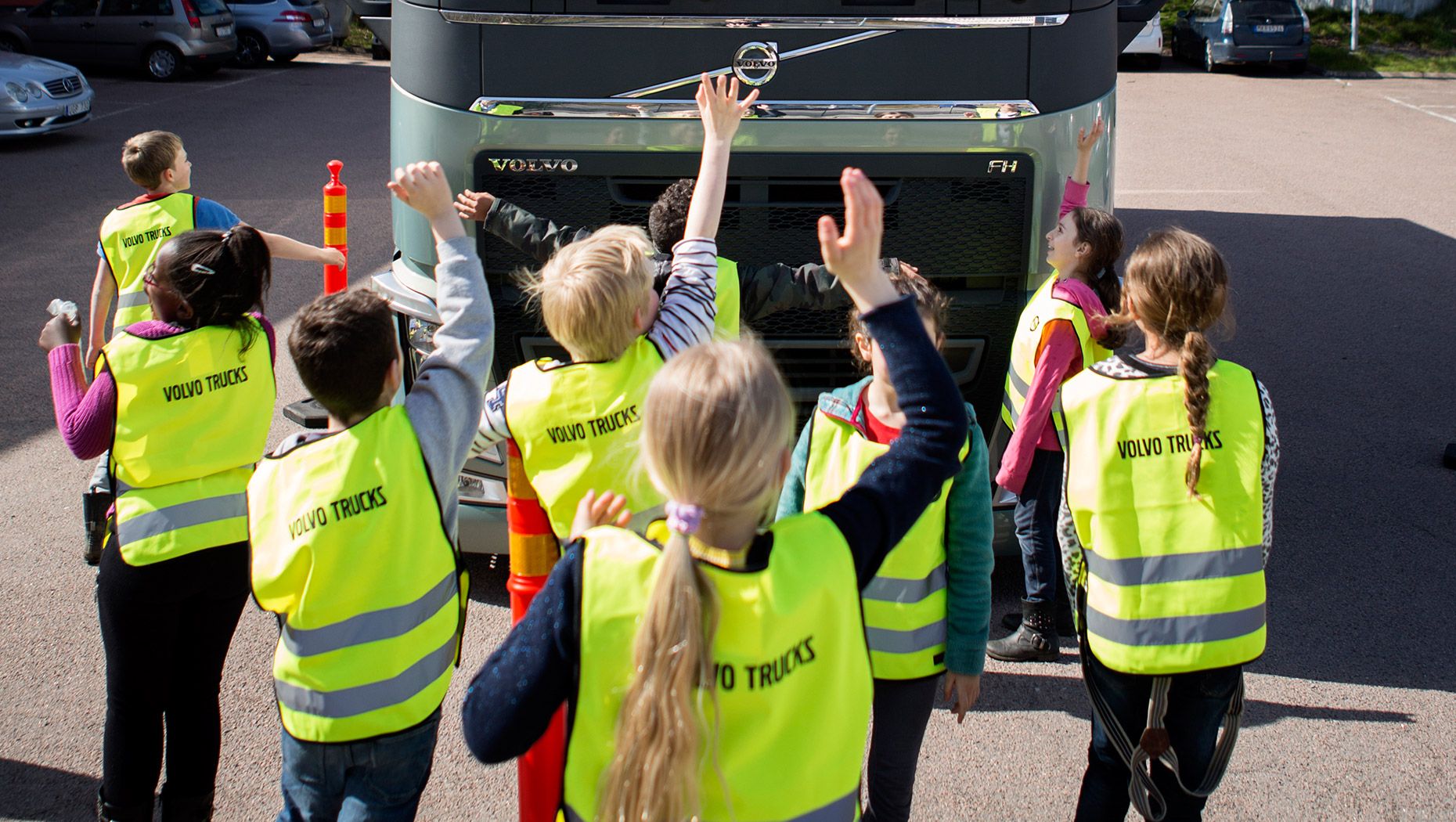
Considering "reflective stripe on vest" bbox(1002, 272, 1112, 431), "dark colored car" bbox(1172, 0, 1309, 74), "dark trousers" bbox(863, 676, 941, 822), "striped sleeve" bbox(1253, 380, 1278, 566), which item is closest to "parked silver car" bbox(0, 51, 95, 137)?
"reflective stripe on vest" bbox(1002, 272, 1112, 431)

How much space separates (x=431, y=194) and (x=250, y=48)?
2250 cm

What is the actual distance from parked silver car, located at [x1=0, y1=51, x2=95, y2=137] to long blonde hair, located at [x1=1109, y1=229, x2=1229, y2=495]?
14182 millimetres

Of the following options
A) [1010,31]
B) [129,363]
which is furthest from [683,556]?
[1010,31]

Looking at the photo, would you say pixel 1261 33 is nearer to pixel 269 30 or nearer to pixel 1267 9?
pixel 1267 9

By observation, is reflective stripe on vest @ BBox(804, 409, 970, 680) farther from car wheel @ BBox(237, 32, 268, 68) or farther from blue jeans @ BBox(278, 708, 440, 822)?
car wheel @ BBox(237, 32, 268, 68)

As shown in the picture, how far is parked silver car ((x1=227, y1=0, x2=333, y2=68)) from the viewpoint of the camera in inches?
880

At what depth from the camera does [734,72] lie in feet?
13.2

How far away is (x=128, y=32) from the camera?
1995cm

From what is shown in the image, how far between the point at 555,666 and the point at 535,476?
3.44ft

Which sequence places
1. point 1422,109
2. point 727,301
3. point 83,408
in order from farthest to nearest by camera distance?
1. point 1422,109
2. point 727,301
3. point 83,408

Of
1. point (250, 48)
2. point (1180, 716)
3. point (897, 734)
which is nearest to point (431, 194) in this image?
point (897, 734)

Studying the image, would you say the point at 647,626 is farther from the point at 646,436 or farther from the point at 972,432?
the point at 972,432

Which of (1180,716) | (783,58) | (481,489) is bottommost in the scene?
(481,489)

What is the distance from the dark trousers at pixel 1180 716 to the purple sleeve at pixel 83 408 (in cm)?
231
